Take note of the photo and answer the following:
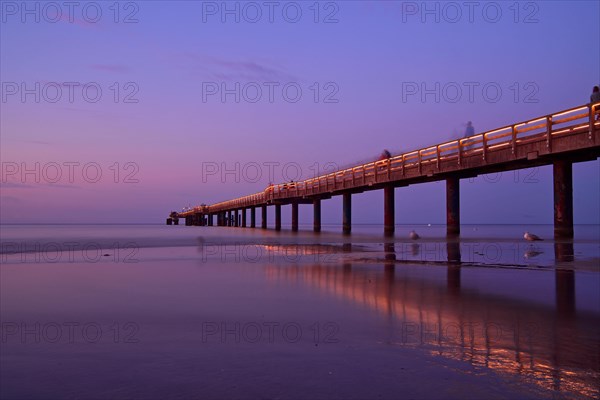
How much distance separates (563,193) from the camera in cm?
1902

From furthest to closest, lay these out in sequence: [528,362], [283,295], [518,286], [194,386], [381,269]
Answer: [381,269] < [518,286] < [283,295] < [528,362] < [194,386]

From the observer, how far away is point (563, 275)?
10.5m

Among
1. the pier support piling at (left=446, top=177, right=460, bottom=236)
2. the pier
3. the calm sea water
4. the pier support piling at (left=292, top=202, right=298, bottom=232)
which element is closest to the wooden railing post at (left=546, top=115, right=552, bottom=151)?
the pier

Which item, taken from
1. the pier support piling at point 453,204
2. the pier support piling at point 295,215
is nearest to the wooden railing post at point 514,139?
the pier support piling at point 453,204

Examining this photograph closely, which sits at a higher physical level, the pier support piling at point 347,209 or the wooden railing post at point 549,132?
the wooden railing post at point 549,132

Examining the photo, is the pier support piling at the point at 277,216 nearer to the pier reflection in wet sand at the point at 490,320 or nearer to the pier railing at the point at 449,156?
the pier railing at the point at 449,156

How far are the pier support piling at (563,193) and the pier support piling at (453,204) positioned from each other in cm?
657

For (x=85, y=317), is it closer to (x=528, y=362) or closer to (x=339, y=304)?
(x=339, y=304)

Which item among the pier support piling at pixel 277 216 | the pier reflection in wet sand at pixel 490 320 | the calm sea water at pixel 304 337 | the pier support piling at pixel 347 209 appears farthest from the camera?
the pier support piling at pixel 277 216

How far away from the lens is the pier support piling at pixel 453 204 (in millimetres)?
25688

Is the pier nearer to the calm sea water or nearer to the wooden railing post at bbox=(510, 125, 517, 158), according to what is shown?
the wooden railing post at bbox=(510, 125, 517, 158)

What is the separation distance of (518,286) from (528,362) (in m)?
5.12

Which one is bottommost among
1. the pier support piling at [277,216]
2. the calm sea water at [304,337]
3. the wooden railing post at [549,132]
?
the calm sea water at [304,337]

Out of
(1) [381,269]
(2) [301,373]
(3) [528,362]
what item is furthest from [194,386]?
(1) [381,269]
